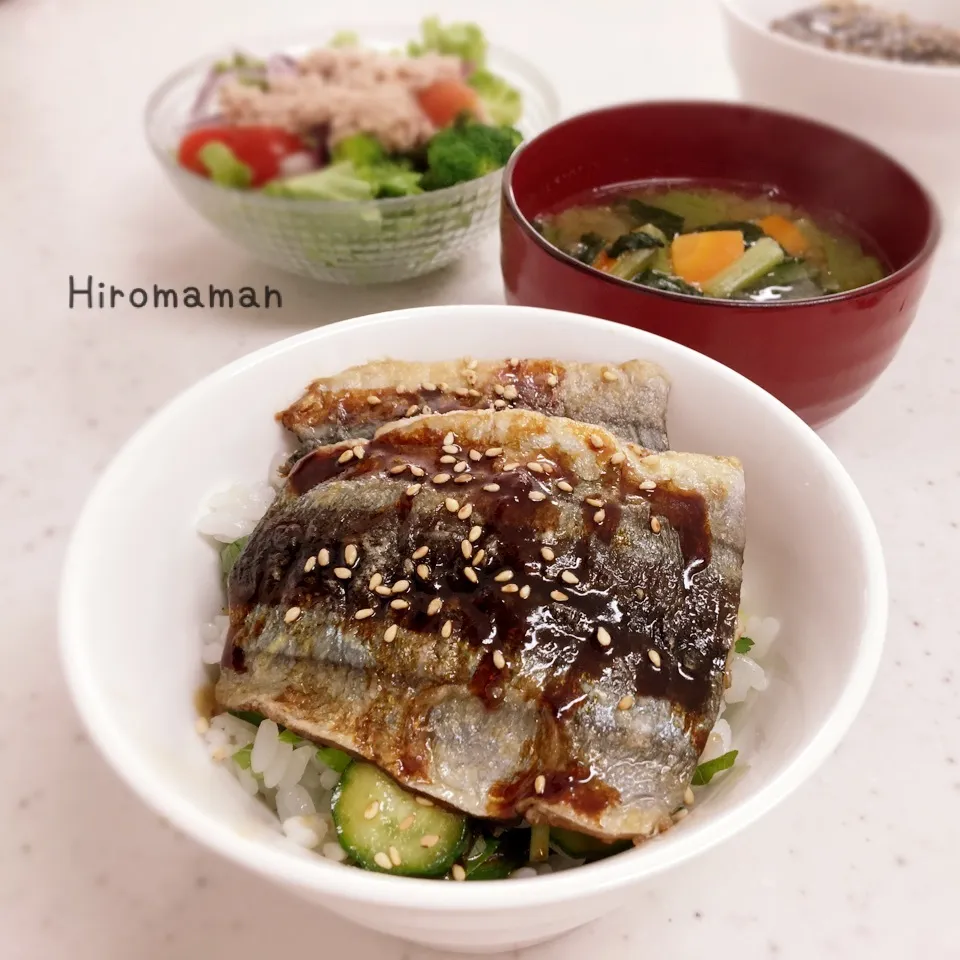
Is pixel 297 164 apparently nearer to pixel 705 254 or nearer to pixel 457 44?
pixel 457 44

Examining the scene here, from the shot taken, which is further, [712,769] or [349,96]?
[349,96]

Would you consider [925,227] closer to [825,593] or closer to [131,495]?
[825,593]

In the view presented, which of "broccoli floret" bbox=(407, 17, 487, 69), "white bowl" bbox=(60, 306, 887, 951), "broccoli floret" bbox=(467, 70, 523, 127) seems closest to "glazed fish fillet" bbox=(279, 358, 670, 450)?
"white bowl" bbox=(60, 306, 887, 951)

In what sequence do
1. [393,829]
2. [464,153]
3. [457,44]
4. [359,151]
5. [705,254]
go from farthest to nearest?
[457,44] < [359,151] < [464,153] < [705,254] < [393,829]

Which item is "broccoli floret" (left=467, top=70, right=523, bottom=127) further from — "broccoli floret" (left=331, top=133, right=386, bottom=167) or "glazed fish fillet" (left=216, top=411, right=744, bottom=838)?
"glazed fish fillet" (left=216, top=411, right=744, bottom=838)

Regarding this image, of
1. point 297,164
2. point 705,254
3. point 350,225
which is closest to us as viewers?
point 705,254

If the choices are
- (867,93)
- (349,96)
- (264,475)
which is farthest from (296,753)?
(867,93)

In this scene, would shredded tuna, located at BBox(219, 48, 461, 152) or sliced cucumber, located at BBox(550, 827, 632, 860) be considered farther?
shredded tuna, located at BBox(219, 48, 461, 152)
